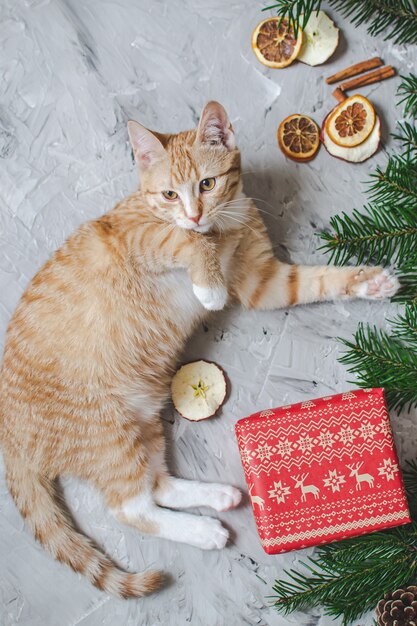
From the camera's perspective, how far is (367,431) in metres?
1.36

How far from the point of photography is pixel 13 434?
5.15 ft

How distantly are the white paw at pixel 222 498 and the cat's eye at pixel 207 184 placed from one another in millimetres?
813

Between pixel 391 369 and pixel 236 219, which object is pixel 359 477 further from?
pixel 236 219

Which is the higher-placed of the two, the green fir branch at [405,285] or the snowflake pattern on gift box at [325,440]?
the green fir branch at [405,285]

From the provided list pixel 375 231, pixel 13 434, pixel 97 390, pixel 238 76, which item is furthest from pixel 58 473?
pixel 238 76

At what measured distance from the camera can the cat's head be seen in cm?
141

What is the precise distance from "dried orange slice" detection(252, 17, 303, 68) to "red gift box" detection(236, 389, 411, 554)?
38.4 inches

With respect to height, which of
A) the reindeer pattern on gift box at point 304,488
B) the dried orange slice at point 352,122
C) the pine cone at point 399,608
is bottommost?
the pine cone at point 399,608

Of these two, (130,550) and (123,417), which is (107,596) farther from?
(123,417)

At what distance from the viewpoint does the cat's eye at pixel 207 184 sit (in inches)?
57.0

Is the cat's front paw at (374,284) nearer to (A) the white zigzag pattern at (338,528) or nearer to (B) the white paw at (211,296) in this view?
(B) the white paw at (211,296)

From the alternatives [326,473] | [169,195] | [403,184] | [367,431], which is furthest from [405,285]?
[169,195]

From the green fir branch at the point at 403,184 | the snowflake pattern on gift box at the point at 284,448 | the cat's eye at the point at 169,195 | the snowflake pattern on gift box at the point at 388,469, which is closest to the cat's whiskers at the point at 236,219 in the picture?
the cat's eye at the point at 169,195

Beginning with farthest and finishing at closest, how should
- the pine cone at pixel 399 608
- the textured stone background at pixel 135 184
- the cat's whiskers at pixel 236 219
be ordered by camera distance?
the textured stone background at pixel 135 184 < the cat's whiskers at pixel 236 219 < the pine cone at pixel 399 608
